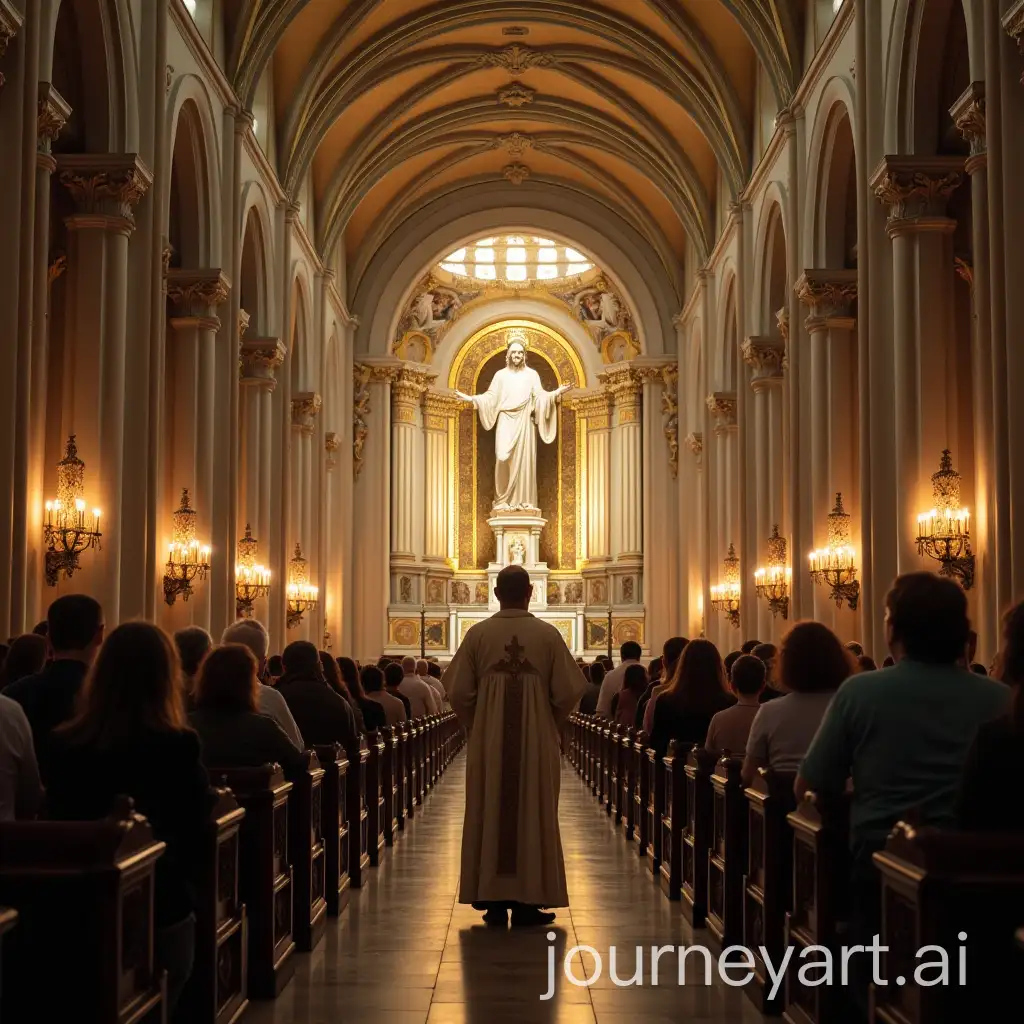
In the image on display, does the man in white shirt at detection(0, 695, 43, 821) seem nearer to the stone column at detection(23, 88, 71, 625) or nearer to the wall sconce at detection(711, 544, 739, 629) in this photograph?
the stone column at detection(23, 88, 71, 625)

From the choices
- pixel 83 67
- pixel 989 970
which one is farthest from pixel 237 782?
pixel 83 67

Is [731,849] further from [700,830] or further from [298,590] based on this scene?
[298,590]

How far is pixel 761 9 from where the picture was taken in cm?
1975

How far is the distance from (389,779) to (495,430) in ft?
81.1

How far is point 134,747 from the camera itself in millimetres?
4488

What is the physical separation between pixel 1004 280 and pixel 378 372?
2313cm

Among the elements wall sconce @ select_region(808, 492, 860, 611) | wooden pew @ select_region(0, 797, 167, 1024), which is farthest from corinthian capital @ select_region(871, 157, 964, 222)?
wooden pew @ select_region(0, 797, 167, 1024)

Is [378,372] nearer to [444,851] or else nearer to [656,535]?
[656,535]

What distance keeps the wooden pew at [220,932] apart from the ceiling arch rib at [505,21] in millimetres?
19135

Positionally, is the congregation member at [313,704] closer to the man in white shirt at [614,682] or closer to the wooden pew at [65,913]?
the wooden pew at [65,913]

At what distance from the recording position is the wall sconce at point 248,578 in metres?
20.6

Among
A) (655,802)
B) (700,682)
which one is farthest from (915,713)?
(655,802)

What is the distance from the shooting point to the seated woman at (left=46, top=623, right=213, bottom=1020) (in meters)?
4.46

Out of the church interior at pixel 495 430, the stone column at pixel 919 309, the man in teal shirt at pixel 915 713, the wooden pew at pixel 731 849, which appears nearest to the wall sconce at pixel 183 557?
the church interior at pixel 495 430
